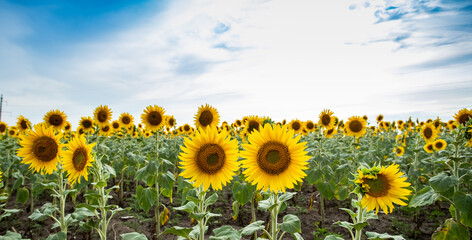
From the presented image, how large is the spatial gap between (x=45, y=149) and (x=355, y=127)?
7.73m

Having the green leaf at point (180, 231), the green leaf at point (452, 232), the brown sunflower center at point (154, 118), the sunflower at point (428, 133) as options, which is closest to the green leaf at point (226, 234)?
the green leaf at point (180, 231)

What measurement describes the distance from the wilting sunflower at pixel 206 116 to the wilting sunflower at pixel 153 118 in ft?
3.29

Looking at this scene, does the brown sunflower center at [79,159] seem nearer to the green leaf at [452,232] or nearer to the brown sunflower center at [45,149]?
the brown sunflower center at [45,149]

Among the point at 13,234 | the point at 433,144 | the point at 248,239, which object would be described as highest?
the point at 433,144

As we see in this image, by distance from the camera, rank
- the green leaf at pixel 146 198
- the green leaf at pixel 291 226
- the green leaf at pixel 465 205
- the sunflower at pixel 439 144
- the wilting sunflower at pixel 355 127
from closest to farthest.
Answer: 1. the green leaf at pixel 291 226
2. the green leaf at pixel 465 205
3. the green leaf at pixel 146 198
4. the wilting sunflower at pixel 355 127
5. the sunflower at pixel 439 144

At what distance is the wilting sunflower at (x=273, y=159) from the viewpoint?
2.87m

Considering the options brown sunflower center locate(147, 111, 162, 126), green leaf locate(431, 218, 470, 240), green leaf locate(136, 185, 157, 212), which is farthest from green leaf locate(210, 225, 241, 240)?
brown sunflower center locate(147, 111, 162, 126)

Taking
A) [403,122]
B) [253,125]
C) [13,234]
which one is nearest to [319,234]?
[253,125]

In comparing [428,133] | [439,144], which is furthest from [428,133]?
[439,144]

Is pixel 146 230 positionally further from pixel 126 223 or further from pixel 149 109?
pixel 149 109

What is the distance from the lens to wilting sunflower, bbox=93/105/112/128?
8.64m

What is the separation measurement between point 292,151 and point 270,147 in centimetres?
22

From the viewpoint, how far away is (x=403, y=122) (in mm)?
16953

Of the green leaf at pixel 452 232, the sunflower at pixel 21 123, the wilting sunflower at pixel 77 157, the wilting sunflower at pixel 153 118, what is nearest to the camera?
the wilting sunflower at pixel 77 157
